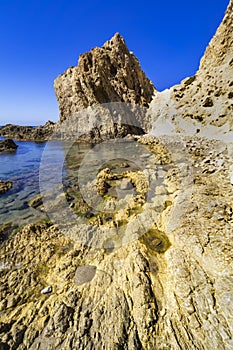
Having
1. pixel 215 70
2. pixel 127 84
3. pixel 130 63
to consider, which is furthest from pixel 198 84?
pixel 130 63

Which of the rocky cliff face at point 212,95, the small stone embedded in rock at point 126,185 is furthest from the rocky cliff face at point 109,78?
the small stone embedded in rock at point 126,185

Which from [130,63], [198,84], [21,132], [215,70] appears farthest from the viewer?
[21,132]

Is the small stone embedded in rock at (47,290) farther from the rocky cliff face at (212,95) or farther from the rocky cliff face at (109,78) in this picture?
the rocky cliff face at (109,78)

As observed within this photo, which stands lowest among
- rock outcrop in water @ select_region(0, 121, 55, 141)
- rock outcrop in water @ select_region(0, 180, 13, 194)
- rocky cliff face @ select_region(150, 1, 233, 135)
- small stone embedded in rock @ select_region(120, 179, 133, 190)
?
rock outcrop in water @ select_region(0, 180, 13, 194)

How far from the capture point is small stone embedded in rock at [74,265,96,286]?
7.00m

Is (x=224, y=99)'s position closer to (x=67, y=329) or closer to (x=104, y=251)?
(x=104, y=251)

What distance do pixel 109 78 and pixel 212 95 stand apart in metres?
30.6

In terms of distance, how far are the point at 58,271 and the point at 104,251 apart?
2382 millimetres

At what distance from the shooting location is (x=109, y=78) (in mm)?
49250

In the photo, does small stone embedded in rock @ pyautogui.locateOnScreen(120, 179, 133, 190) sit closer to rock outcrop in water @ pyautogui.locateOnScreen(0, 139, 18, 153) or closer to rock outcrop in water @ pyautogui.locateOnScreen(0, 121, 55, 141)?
rock outcrop in water @ pyautogui.locateOnScreen(0, 139, 18, 153)

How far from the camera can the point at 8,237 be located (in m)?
10.3

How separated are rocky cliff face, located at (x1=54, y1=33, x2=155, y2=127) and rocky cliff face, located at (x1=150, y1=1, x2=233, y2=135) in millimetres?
16452

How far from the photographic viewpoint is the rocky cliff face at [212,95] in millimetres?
28389

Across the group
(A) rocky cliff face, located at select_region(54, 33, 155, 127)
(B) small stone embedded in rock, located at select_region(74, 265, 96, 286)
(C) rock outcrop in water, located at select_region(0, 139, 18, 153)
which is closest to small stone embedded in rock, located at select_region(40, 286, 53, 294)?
(B) small stone embedded in rock, located at select_region(74, 265, 96, 286)
